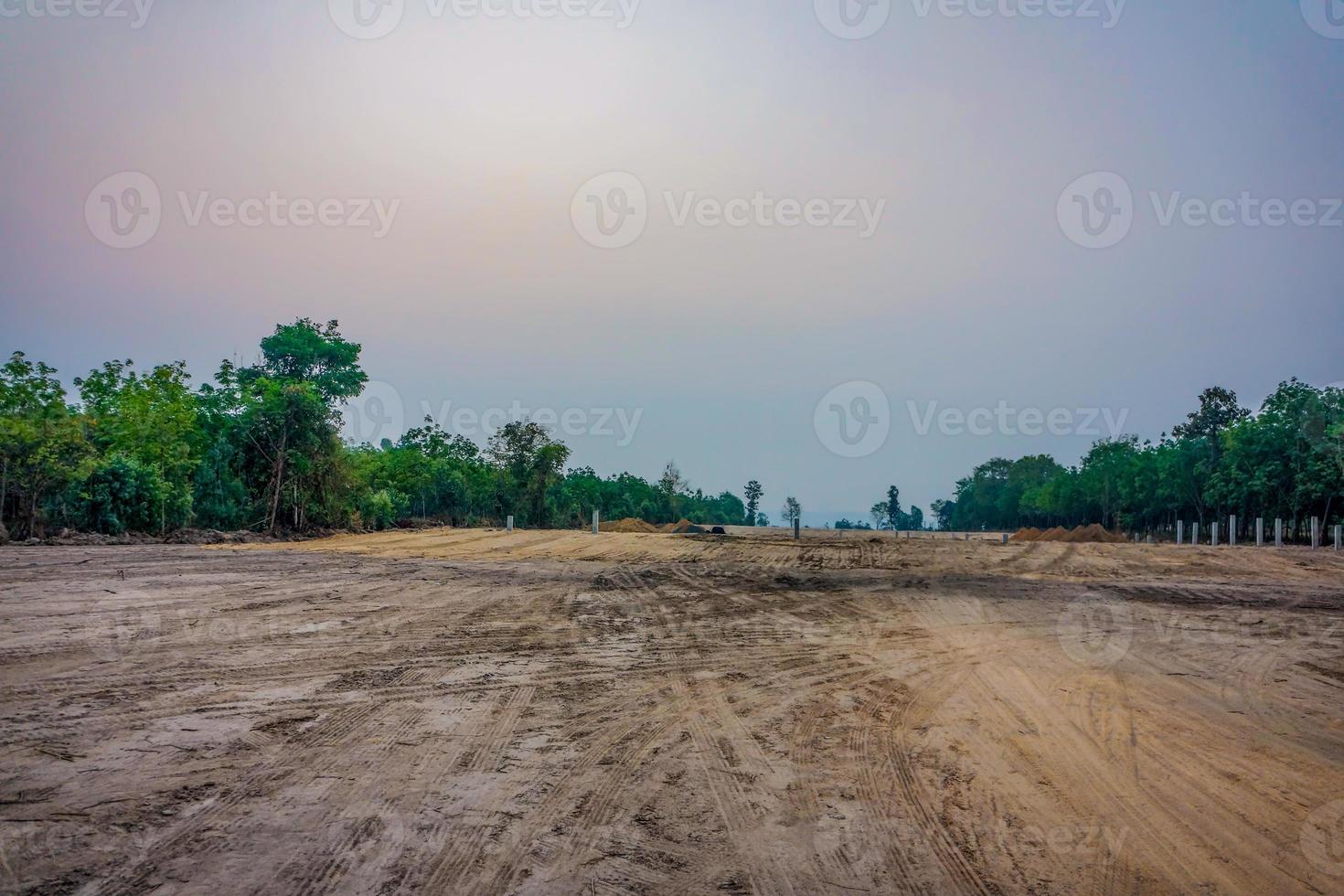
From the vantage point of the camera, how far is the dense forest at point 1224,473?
47094 mm

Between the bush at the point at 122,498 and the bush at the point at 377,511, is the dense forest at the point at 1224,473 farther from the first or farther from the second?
the bush at the point at 122,498

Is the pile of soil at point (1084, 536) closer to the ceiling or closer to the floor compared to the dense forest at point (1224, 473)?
closer to the floor

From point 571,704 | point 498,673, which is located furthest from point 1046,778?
point 498,673

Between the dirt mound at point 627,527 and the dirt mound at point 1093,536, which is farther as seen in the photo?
the dirt mound at point 1093,536

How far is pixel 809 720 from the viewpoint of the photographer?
649 centimetres

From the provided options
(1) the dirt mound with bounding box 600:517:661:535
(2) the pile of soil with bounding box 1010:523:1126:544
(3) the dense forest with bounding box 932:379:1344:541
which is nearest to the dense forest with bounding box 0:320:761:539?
(1) the dirt mound with bounding box 600:517:661:535

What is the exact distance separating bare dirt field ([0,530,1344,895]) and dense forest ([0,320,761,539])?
1011 centimetres

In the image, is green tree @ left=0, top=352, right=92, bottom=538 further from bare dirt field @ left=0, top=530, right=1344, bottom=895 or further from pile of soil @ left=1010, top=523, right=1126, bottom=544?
pile of soil @ left=1010, top=523, right=1126, bottom=544

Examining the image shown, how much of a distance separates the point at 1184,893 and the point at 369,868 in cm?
367

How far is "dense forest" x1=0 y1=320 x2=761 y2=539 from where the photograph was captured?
20.2 meters

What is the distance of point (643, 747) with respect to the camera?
5691 mm

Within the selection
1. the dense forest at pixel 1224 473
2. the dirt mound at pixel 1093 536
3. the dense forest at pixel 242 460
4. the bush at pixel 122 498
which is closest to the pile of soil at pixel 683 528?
the dense forest at pixel 242 460

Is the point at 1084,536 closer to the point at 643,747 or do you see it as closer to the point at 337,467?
Result: the point at 337,467

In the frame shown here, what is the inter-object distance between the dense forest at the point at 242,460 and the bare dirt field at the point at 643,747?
33.2 ft
